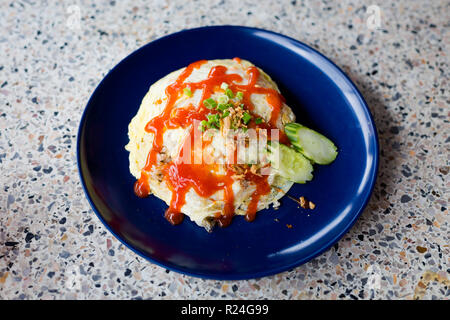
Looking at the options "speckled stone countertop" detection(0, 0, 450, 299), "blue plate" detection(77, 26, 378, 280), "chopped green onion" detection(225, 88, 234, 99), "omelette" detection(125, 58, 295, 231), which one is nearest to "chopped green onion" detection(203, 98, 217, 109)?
"omelette" detection(125, 58, 295, 231)

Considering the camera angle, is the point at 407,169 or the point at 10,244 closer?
the point at 10,244

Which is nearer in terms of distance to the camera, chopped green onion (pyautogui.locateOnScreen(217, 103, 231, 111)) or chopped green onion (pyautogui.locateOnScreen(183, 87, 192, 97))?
chopped green onion (pyautogui.locateOnScreen(217, 103, 231, 111))

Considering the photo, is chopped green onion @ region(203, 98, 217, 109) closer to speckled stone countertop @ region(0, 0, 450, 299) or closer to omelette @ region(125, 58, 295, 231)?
omelette @ region(125, 58, 295, 231)

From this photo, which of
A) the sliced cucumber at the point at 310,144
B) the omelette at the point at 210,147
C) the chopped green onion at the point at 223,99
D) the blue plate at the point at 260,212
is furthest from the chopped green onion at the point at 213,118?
the blue plate at the point at 260,212

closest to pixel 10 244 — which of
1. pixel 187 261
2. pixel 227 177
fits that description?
pixel 187 261

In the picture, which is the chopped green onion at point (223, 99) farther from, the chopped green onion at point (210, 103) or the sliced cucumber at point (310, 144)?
the sliced cucumber at point (310, 144)

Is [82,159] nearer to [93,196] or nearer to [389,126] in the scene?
[93,196]

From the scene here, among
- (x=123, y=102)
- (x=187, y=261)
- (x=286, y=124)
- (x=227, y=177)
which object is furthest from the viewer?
(x=123, y=102)
